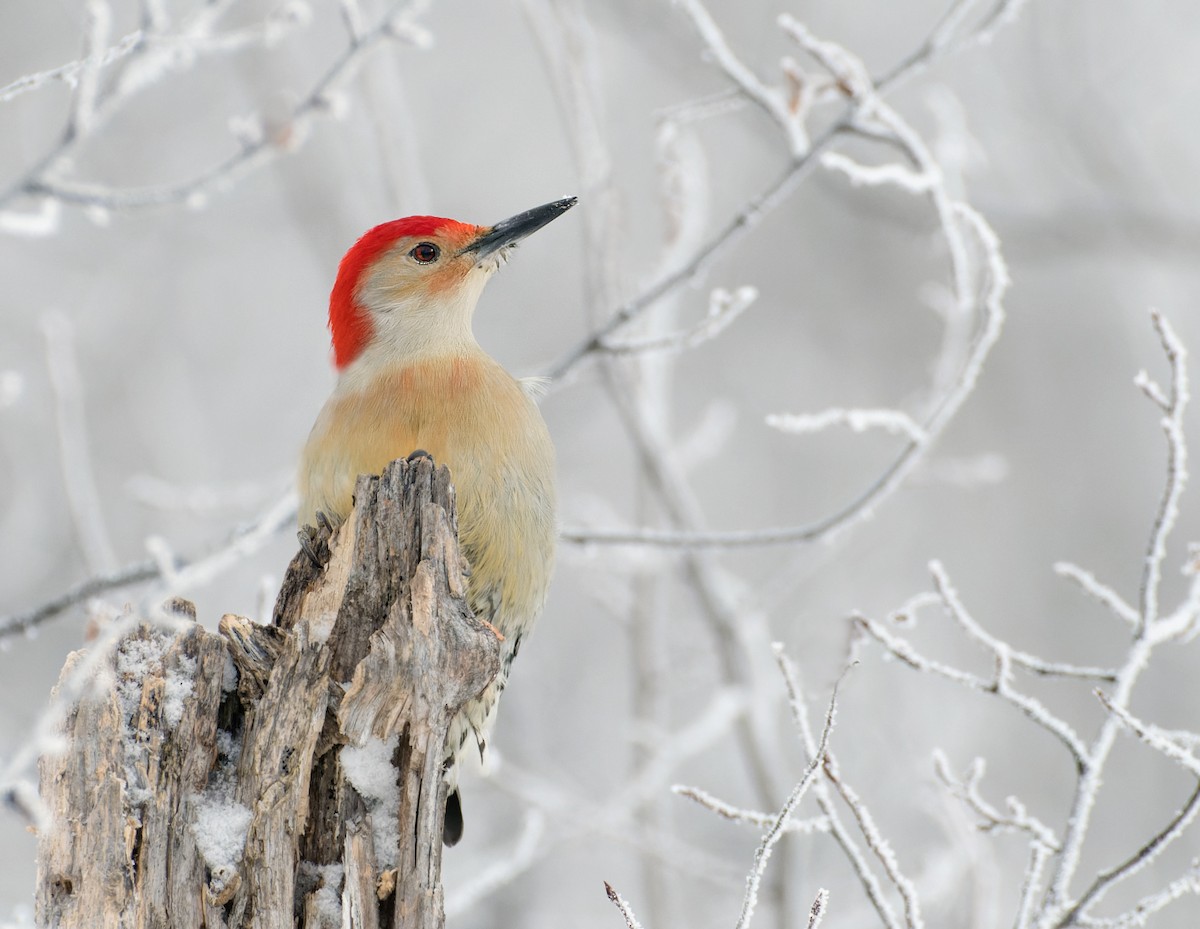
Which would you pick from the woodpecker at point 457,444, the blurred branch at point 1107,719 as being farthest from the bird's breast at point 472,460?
the blurred branch at point 1107,719

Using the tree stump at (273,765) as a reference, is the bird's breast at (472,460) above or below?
above

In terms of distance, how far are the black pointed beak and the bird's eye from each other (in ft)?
0.36

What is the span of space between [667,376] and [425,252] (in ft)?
7.90

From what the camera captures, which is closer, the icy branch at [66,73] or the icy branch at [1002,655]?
the icy branch at [66,73]

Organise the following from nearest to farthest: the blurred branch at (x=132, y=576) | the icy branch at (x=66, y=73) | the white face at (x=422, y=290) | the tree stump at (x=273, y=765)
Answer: the tree stump at (x=273, y=765), the icy branch at (x=66, y=73), the blurred branch at (x=132, y=576), the white face at (x=422, y=290)

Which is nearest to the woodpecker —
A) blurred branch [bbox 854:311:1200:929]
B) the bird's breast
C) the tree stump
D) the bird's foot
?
the bird's breast

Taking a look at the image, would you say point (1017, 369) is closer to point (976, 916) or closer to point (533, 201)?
point (533, 201)

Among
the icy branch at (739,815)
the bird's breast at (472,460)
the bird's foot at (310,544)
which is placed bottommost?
the icy branch at (739,815)

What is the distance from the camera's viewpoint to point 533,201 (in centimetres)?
1299

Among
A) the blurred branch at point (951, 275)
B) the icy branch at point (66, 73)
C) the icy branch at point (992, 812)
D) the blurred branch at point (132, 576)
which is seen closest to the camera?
the icy branch at point (66, 73)

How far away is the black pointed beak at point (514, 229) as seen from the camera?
4.08m

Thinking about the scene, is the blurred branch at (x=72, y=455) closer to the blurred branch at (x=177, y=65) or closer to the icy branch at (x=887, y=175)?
the blurred branch at (x=177, y=65)

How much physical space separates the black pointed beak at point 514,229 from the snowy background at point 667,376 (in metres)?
0.39

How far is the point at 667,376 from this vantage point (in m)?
6.33
